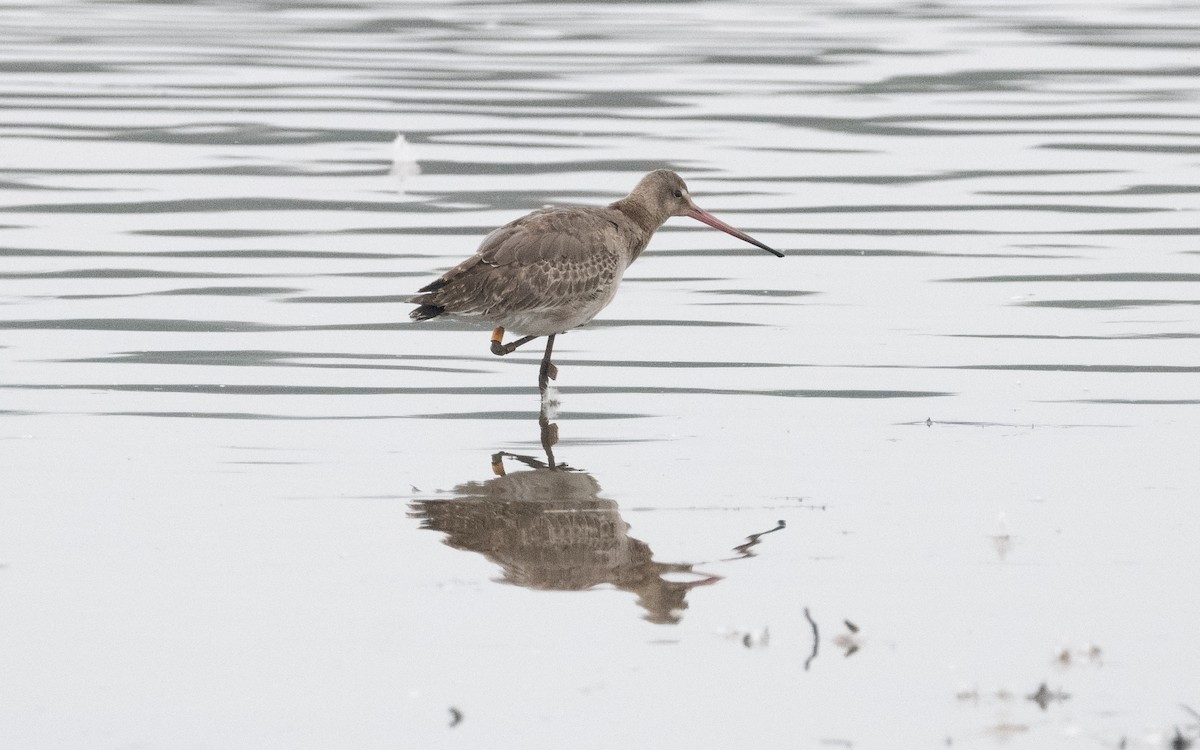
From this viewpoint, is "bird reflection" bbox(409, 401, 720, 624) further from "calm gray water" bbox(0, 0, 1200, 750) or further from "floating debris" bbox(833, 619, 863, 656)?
"floating debris" bbox(833, 619, 863, 656)

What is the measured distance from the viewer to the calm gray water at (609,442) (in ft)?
19.7

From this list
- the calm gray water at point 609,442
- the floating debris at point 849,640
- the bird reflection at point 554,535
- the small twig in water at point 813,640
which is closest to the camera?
the calm gray water at point 609,442

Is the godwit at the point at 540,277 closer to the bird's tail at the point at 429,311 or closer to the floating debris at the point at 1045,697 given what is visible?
the bird's tail at the point at 429,311

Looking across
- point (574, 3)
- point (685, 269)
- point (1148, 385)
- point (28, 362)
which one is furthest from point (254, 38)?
point (1148, 385)

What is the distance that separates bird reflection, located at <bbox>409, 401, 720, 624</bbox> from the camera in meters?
7.02

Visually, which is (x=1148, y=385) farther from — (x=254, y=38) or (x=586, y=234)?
(x=254, y=38)

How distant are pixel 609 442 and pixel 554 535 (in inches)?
70.5

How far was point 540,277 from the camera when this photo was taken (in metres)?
10.3

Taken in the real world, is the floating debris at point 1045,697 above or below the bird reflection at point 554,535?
below

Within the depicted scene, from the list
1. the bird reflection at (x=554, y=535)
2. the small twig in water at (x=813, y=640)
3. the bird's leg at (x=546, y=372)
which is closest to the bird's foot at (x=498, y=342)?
the bird's leg at (x=546, y=372)

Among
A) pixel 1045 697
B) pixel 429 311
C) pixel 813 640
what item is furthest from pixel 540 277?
pixel 1045 697

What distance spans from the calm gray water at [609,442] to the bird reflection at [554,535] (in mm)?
32

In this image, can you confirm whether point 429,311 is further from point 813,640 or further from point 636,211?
point 813,640

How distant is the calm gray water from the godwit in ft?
1.40
